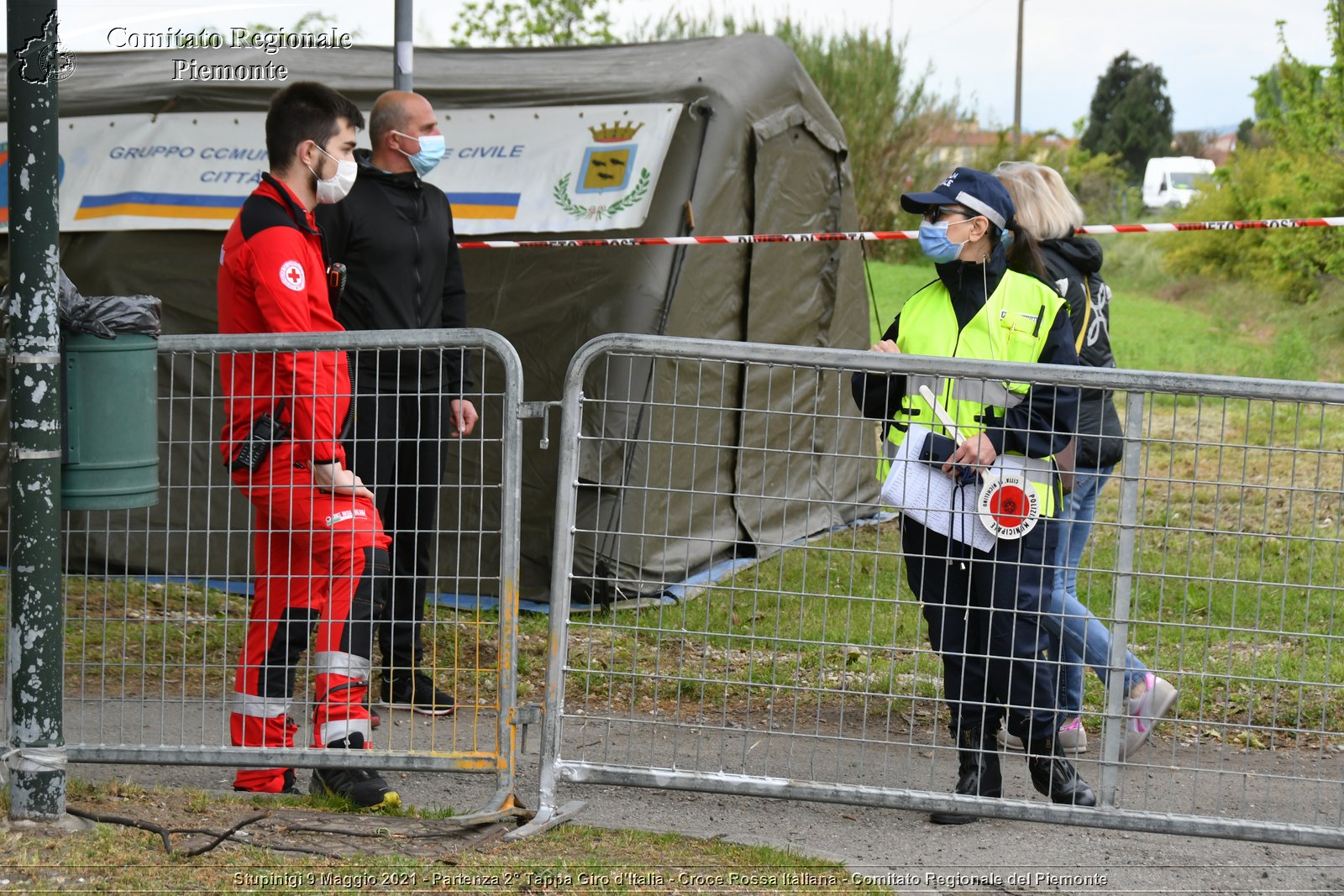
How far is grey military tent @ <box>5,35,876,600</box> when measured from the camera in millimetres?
6539

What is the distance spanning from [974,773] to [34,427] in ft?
8.85

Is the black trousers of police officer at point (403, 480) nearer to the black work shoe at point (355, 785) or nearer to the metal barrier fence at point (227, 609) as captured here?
the metal barrier fence at point (227, 609)

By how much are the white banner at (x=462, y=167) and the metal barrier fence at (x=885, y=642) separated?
823 mm

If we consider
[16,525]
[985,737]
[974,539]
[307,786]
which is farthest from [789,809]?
[16,525]

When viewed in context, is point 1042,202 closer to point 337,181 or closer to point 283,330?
point 337,181

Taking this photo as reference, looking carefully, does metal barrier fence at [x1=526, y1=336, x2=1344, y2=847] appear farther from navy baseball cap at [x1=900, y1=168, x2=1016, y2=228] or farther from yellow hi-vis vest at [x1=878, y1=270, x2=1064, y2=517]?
navy baseball cap at [x1=900, y1=168, x2=1016, y2=228]

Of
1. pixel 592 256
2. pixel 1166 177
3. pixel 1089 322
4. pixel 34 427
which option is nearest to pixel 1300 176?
pixel 592 256

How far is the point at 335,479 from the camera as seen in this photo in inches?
149

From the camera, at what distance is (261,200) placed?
3850mm

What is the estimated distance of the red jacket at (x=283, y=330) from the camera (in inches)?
148

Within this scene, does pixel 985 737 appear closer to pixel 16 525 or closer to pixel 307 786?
pixel 307 786

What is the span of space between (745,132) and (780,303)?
3.76 feet

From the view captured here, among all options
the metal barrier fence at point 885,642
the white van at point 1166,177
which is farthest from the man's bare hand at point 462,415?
the white van at point 1166,177

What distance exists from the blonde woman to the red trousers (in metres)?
1.92
